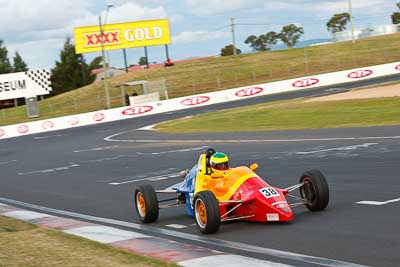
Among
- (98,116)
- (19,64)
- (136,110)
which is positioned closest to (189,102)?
(136,110)

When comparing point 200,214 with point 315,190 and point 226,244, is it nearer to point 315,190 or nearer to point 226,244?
point 226,244

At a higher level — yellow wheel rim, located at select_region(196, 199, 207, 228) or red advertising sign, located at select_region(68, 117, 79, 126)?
red advertising sign, located at select_region(68, 117, 79, 126)

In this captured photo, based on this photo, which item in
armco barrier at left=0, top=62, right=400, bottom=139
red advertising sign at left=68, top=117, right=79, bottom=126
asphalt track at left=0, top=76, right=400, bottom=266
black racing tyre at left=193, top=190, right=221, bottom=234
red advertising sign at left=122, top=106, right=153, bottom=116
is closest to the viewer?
asphalt track at left=0, top=76, right=400, bottom=266

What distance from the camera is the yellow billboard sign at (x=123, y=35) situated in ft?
264

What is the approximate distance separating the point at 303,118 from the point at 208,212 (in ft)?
75.8

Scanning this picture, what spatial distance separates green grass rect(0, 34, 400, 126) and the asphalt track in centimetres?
3744

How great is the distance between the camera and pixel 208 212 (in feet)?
29.6

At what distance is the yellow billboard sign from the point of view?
8044cm

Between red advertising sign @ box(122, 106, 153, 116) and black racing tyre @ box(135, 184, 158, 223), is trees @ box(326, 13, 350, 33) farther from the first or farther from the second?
black racing tyre @ box(135, 184, 158, 223)

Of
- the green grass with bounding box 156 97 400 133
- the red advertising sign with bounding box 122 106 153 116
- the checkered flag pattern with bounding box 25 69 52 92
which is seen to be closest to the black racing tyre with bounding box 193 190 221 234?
the green grass with bounding box 156 97 400 133

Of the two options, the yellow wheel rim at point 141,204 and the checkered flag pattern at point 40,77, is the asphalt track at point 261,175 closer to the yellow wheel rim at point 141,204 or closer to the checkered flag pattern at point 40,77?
the yellow wheel rim at point 141,204

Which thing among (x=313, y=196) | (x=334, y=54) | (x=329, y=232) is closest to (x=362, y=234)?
(x=329, y=232)

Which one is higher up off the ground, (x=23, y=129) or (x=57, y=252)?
(x=23, y=129)

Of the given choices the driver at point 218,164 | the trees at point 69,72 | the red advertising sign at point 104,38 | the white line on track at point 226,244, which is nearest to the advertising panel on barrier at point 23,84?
the red advertising sign at point 104,38
